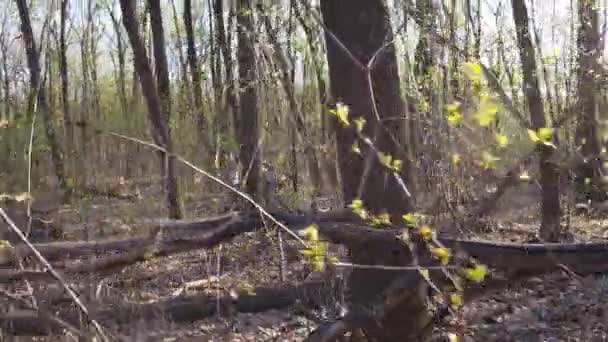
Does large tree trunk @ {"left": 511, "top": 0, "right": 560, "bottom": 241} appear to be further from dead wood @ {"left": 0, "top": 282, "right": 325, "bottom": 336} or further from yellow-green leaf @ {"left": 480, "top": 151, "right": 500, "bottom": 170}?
yellow-green leaf @ {"left": 480, "top": 151, "right": 500, "bottom": 170}

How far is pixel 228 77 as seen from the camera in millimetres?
9844

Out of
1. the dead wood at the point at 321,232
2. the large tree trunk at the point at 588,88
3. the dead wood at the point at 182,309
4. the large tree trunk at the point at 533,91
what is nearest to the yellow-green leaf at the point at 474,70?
the large tree trunk at the point at 588,88

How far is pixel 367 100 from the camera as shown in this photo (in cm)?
382

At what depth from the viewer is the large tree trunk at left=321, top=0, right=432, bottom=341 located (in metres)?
3.70

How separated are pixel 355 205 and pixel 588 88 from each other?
3.60 metres

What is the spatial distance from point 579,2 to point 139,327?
20.0ft

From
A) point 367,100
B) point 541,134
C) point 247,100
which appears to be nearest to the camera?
point 541,134

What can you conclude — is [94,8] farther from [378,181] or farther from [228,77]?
[378,181]

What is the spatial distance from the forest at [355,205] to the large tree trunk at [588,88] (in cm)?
3

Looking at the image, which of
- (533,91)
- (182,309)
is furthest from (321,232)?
(533,91)

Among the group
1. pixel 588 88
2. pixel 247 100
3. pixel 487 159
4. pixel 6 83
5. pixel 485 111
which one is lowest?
pixel 487 159

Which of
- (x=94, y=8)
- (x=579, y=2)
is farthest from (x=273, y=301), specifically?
(x=94, y=8)

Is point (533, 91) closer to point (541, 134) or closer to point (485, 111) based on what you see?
point (541, 134)

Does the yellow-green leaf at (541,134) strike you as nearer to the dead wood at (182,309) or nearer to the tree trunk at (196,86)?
the dead wood at (182,309)
